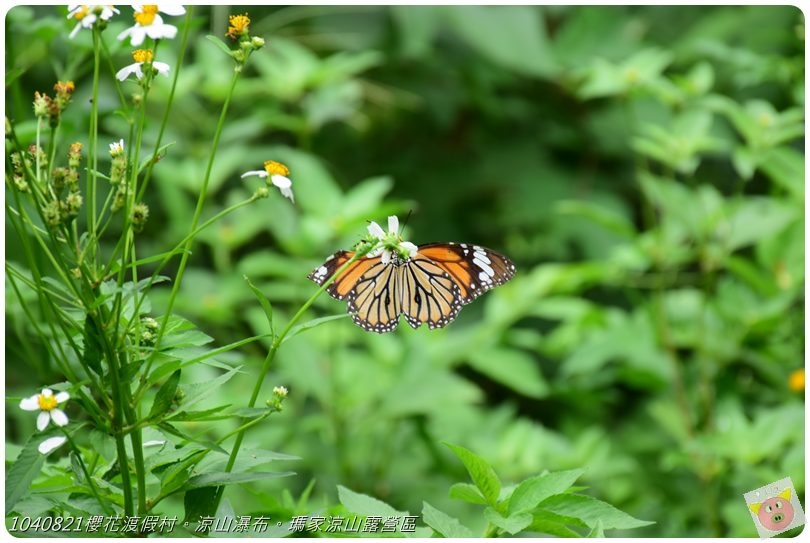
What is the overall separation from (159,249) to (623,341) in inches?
40.0

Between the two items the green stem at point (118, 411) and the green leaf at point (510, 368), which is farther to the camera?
the green leaf at point (510, 368)

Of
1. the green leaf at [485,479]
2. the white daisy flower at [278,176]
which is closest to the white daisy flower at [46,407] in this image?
the white daisy flower at [278,176]

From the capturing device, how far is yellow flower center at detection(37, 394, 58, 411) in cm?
68

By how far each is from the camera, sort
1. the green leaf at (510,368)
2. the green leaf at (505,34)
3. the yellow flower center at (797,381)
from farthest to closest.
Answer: the green leaf at (505,34) → the green leaf at (510,368) → the yellow flower center at (797,381)

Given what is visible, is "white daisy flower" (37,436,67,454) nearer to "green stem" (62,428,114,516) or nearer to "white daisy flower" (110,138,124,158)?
"green stem" (62,428,114,516)

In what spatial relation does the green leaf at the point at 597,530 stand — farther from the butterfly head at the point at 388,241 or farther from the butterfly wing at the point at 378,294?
the butterfly wing at the point at 378,294

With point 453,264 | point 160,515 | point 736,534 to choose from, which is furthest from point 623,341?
point 160,515

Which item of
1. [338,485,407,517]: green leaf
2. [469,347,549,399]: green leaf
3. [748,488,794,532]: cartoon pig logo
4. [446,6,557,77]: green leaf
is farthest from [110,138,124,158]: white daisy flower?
[446,6,557,77]: green leaf

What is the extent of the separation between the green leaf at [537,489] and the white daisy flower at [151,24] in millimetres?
441

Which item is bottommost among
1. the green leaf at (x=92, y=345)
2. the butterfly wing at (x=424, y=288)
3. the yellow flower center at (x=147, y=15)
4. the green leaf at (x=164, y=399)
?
the butterfly wing at (x=424, y=288)

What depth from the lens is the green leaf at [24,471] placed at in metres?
0.67

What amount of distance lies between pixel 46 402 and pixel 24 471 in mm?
51

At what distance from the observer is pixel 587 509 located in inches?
30.3

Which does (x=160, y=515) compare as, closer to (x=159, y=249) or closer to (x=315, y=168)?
(x=315, y=168)
